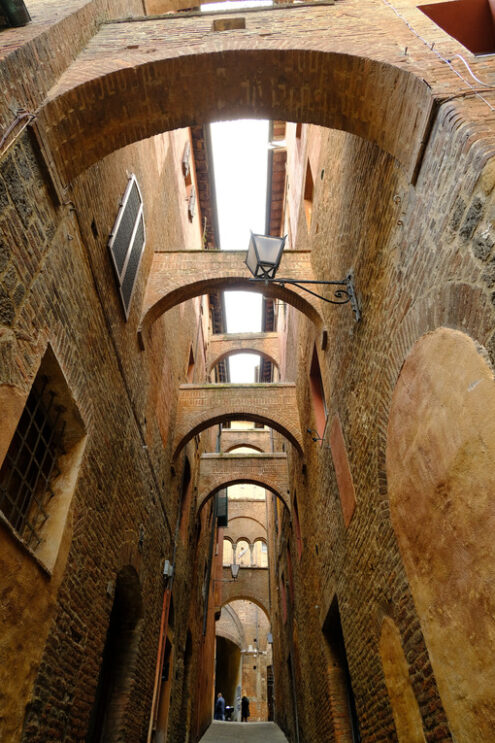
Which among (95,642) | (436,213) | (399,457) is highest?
(436,213)

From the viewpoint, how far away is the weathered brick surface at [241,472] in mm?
12930

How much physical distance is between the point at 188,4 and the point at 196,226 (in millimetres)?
5608

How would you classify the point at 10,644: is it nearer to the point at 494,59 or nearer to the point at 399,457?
the point at 399,457

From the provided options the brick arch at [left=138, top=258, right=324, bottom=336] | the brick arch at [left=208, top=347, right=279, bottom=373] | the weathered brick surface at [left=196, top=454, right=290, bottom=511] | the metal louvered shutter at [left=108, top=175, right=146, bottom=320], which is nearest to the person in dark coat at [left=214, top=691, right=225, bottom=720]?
the weathered brick surface at [left=196, top=454, right=290, bottom=511]

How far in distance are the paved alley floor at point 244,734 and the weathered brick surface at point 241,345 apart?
34.0 feet

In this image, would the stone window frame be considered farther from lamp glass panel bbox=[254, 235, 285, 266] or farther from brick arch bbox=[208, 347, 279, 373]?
brick arch bbox=[208, 347, 279, 373]

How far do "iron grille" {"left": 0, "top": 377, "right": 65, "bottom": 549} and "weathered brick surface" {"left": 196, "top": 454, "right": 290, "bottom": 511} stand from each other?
8.94m

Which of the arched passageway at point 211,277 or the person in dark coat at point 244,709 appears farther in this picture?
the person in dark coat at point 244,709

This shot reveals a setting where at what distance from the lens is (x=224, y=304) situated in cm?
1748

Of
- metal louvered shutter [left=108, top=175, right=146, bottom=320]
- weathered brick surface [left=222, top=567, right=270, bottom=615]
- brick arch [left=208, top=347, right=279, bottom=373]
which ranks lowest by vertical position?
metal louvered shutter [left=108, top=175, right=146, bottom=320]

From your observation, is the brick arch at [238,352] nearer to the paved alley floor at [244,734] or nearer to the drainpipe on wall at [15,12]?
the paved alley floor at [244,734]

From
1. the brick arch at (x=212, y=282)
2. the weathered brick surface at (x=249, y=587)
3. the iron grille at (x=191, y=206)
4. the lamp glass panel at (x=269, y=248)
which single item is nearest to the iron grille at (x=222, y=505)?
the weathered brick surface at (x=249, y=587)

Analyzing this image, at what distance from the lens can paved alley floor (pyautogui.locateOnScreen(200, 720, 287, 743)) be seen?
11.5 m

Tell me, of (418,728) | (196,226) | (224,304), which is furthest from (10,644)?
(224,304)
